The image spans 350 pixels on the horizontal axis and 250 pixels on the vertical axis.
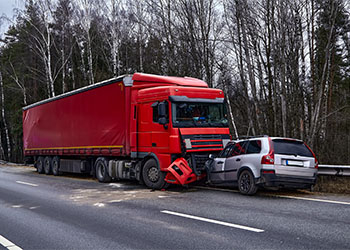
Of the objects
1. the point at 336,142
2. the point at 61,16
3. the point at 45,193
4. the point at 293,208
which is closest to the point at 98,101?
the point at 45,193

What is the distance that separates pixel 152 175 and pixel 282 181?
4311 mm

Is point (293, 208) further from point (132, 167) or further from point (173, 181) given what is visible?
point (132, 167)

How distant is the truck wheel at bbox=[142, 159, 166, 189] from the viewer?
12266mm

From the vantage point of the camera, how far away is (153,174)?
41.5ft

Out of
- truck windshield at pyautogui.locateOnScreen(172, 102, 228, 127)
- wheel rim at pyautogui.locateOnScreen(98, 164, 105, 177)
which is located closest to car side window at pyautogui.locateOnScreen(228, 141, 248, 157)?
truck windshield at pyautogui.locateOnScreen(172, 102, 228, 127)

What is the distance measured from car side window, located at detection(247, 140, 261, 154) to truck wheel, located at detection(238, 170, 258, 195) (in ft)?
1.85

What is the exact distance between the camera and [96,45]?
125ft

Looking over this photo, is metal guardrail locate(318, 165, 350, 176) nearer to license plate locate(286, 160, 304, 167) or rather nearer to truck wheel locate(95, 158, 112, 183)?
license plate locate(286, 160, 304, 167)

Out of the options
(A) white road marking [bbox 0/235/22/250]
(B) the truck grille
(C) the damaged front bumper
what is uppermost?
(B) the truck grille

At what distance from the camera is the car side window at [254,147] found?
34.8 feet

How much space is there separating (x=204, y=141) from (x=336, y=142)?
850 cm

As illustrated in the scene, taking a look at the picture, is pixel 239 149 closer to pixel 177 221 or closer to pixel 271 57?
pixel 177 221

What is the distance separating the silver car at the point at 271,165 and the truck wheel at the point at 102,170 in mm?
5787

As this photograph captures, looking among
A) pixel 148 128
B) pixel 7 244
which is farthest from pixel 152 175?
pixel 7 244
